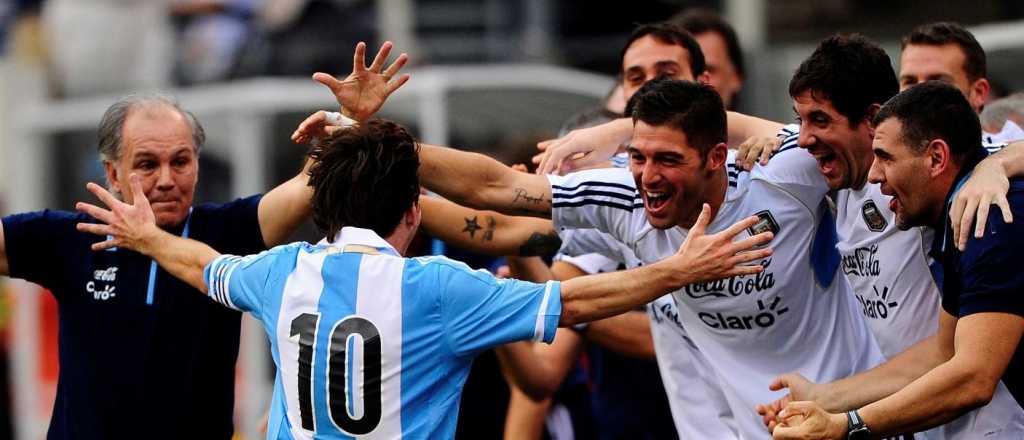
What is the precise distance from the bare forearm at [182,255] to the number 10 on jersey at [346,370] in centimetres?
62

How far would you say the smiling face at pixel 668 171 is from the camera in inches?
218

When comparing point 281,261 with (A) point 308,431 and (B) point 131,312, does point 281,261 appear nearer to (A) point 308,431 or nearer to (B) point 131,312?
(A) point 308,431

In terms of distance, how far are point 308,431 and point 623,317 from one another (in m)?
2.46

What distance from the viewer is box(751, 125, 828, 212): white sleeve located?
5.81 meters

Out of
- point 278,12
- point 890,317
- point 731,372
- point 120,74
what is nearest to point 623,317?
→ point 731,372

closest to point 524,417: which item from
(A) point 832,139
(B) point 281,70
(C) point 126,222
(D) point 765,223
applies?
(D) point 765,223

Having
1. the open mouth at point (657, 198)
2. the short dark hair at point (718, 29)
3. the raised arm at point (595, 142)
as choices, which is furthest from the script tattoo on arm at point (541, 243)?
the short dark hair at point (718, 29)

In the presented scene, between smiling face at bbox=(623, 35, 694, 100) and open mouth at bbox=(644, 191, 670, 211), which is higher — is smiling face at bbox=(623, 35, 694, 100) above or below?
above

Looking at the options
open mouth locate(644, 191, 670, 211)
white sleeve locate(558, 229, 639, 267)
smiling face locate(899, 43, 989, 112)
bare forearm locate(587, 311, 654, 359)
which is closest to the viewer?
open mouth locate(644, 191, 670, 211)

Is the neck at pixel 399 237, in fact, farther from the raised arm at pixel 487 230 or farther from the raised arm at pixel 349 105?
the raised arm at pixel 487 230

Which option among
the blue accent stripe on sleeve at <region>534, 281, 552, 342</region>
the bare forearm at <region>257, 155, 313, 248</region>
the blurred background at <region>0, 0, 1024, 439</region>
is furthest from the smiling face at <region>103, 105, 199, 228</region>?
the blurred background at <region>0, 0, 1024, 439</region>

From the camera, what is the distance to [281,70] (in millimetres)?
12953

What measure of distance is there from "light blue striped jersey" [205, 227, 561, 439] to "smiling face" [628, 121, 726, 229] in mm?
736

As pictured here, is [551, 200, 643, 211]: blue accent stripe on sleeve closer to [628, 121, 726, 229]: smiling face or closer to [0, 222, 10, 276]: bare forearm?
[628, 121, 726, 229]: smiling face
